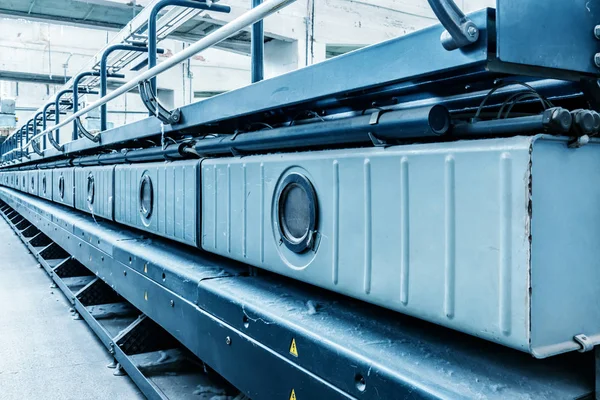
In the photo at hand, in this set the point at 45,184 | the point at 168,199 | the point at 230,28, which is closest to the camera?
the point at 230,28

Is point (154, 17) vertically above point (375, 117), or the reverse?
point (154, 17)

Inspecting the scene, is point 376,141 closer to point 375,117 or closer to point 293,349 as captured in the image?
point 375,117

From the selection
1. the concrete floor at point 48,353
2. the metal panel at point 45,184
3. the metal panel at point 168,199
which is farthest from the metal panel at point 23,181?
the metal panel at point 168,199

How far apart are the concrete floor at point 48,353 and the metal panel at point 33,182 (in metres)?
2.35

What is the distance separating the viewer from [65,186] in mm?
4309

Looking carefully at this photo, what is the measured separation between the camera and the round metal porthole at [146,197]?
87.4 inches

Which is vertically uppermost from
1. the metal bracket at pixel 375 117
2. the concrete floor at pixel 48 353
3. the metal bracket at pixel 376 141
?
the metal bracket at pixel 375 117

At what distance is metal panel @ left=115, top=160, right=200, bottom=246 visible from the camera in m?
1.82

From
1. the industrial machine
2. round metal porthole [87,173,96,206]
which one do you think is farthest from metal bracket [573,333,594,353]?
round metal porthole [87,173,96,206]

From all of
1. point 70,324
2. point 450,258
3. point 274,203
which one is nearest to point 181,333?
point 274,203

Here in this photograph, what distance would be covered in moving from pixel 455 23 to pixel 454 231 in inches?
12.3

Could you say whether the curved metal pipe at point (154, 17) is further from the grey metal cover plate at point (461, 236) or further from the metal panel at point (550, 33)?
the metal panel at point (550, 33)

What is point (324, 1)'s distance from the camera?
4.87 m

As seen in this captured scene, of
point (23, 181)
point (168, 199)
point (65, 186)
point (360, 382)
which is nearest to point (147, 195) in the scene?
point (168, 199)
